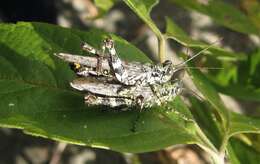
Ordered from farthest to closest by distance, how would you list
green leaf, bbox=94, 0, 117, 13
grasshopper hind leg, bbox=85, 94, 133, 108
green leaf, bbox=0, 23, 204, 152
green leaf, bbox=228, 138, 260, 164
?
1. green leaf, bbox=94, 0, 117, 13
2. green leaf, bbox=228, 138, 260, 164
3. grasshopper hind leg, bbox=85, 94, 133, 108
4. green leaf, bbox=0, 23, 204, 152

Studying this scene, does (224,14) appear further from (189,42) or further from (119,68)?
(119,68)

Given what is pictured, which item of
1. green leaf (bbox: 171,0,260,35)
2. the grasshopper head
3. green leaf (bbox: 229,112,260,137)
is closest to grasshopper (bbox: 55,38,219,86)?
the grasshopper head

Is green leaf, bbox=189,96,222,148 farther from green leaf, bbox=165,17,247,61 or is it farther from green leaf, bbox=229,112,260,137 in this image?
green leaf, bbox=165,17,247,61

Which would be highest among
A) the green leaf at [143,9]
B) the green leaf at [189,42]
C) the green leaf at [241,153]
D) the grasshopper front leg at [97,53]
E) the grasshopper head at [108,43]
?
the green leaf at [143,9]

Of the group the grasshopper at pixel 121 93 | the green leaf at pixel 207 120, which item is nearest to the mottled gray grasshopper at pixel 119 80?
the grasshopper at pixel 121 93

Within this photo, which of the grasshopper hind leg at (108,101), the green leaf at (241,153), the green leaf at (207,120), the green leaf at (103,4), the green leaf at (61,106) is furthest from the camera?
the green leaf at (103,4)

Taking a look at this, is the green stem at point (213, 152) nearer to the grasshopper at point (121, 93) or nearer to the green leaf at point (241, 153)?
the green leaf at point (241, 153)

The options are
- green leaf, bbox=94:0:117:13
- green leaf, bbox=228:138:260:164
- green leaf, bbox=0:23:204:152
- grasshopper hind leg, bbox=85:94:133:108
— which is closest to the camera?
green leaf, bbox=0:23:204:152

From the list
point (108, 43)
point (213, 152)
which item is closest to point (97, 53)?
point (108, 43)
